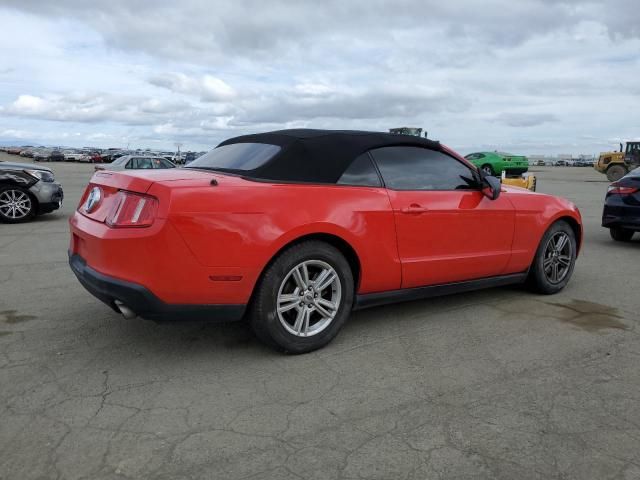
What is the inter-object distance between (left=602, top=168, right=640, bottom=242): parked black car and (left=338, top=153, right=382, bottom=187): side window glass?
5882mm

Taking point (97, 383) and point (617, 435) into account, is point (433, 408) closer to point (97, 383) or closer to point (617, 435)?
point (617, 435)

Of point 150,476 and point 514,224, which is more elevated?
point 514,224

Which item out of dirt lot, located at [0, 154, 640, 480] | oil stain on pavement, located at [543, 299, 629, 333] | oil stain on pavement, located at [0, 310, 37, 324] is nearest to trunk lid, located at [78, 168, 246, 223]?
dirt lot, located at [0, 154, 640, 480]

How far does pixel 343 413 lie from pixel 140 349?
1.62m

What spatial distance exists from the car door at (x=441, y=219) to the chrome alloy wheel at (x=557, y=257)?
0.71 metres

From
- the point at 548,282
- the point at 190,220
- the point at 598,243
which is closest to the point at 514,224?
the point at 548,282

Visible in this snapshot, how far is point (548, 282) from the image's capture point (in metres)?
5.45

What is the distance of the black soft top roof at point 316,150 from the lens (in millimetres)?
3865

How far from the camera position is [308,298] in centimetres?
375

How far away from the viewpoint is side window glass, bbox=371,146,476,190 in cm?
430

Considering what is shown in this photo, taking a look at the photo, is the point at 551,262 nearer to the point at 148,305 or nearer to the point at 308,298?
the point at 308,298

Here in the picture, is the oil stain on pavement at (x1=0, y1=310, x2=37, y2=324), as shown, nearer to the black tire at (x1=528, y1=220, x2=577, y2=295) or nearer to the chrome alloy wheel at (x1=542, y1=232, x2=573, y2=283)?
the black tire at (x1=528, y1=220, x2=577, y2=295)

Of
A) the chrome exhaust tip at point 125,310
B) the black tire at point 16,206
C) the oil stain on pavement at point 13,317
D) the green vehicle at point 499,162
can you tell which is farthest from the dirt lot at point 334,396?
the green vehicle at point 499,162

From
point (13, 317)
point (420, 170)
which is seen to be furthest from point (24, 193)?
point (420, 170)
